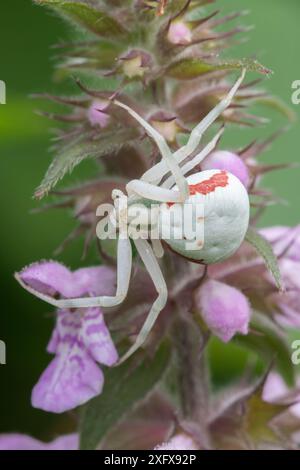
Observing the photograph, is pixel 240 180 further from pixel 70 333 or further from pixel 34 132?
pixel 34 132

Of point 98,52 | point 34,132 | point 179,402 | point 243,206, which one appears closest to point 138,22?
point 98,52

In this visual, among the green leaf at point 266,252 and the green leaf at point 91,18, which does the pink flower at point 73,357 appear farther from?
the green leaf at point 91,18

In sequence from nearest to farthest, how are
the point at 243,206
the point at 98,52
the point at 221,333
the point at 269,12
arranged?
the point at 243,206 < the point at 221,333 < the point at 98,52 < the point at 269,12

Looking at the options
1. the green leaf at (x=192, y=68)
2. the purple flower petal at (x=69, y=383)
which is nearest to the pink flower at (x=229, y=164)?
the green leaf at (x=192, y=68)

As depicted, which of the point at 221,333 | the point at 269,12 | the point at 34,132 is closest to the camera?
the point at 221,333

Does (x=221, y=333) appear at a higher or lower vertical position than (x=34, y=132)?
lower

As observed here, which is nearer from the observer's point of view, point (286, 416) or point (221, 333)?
point (221, 333)
